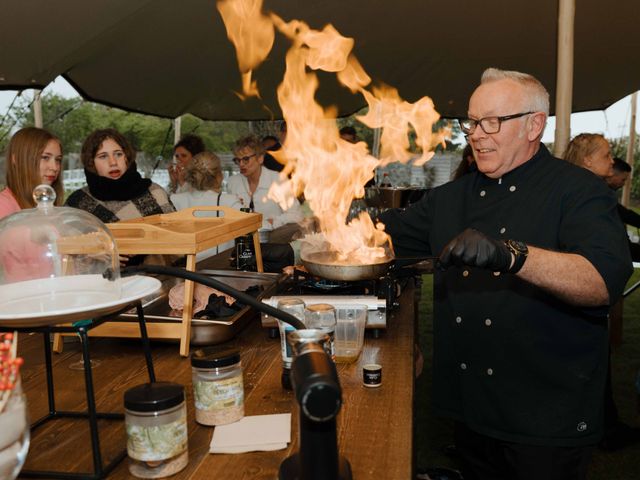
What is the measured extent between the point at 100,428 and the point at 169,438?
15.5 inches

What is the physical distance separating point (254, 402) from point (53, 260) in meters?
0.64

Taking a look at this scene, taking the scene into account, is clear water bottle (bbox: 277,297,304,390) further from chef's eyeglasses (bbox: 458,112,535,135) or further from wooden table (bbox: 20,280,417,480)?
chef's eyeglasses (bbox: 458,112,535,135)

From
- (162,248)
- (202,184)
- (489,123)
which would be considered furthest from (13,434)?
(202,184)

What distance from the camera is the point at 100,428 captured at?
4.62 feet

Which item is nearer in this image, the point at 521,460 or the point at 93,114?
the point at 521,460

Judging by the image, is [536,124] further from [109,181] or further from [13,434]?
[109,181]

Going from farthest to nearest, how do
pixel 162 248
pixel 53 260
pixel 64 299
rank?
pixel 162 248, pixel 53 260, pixel 64 299

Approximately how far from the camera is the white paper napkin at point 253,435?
1263 millimetres

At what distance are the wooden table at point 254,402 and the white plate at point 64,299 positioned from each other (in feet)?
1.18

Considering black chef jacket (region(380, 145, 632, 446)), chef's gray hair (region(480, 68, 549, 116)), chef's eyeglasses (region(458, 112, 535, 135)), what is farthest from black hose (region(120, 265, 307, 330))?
chef's gray hair (region(480, 68, 549, 116))

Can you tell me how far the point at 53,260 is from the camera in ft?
4.37

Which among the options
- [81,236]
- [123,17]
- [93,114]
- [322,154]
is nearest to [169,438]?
[81,236]

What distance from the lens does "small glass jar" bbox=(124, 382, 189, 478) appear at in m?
1.09

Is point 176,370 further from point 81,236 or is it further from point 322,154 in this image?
point 322,154
